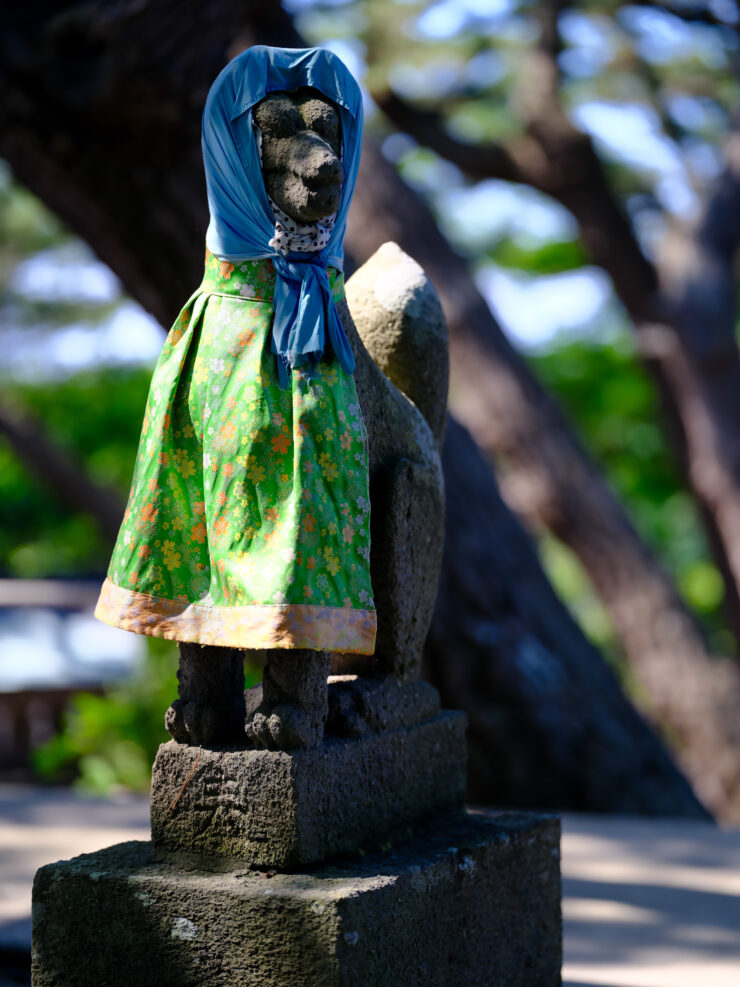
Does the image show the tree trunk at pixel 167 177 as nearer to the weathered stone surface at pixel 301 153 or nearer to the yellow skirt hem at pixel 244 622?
the weathered stone surface at pixel 301 153

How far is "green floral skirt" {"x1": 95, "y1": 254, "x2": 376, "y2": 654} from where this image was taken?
196cm

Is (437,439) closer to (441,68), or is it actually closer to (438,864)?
(438,864)

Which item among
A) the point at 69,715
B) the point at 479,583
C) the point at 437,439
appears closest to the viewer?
the point at 437,439

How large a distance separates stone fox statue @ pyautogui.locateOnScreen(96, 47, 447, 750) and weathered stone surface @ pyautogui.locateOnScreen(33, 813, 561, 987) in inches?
9.5

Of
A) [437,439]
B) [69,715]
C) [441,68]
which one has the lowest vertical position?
[69,715]

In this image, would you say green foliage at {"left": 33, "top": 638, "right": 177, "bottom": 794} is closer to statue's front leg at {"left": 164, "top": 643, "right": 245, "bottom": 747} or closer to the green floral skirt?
statue's front leg at {"left": 164, "top": 643, "right": 245, "bottom": 747}

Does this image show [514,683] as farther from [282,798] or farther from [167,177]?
Result: [282,798]

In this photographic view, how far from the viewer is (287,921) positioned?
191cm

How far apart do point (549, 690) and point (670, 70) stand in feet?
17.9

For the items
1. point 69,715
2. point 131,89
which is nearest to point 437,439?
point 131,89

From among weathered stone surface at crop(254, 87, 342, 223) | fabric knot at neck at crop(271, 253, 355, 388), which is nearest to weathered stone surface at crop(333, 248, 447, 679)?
fabric knot at neck at crop(271, 253, 355, 388)

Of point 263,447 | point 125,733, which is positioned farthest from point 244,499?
point 125,733

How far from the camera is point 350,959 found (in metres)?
1.91

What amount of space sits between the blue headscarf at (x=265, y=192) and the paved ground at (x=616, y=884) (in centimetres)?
156
